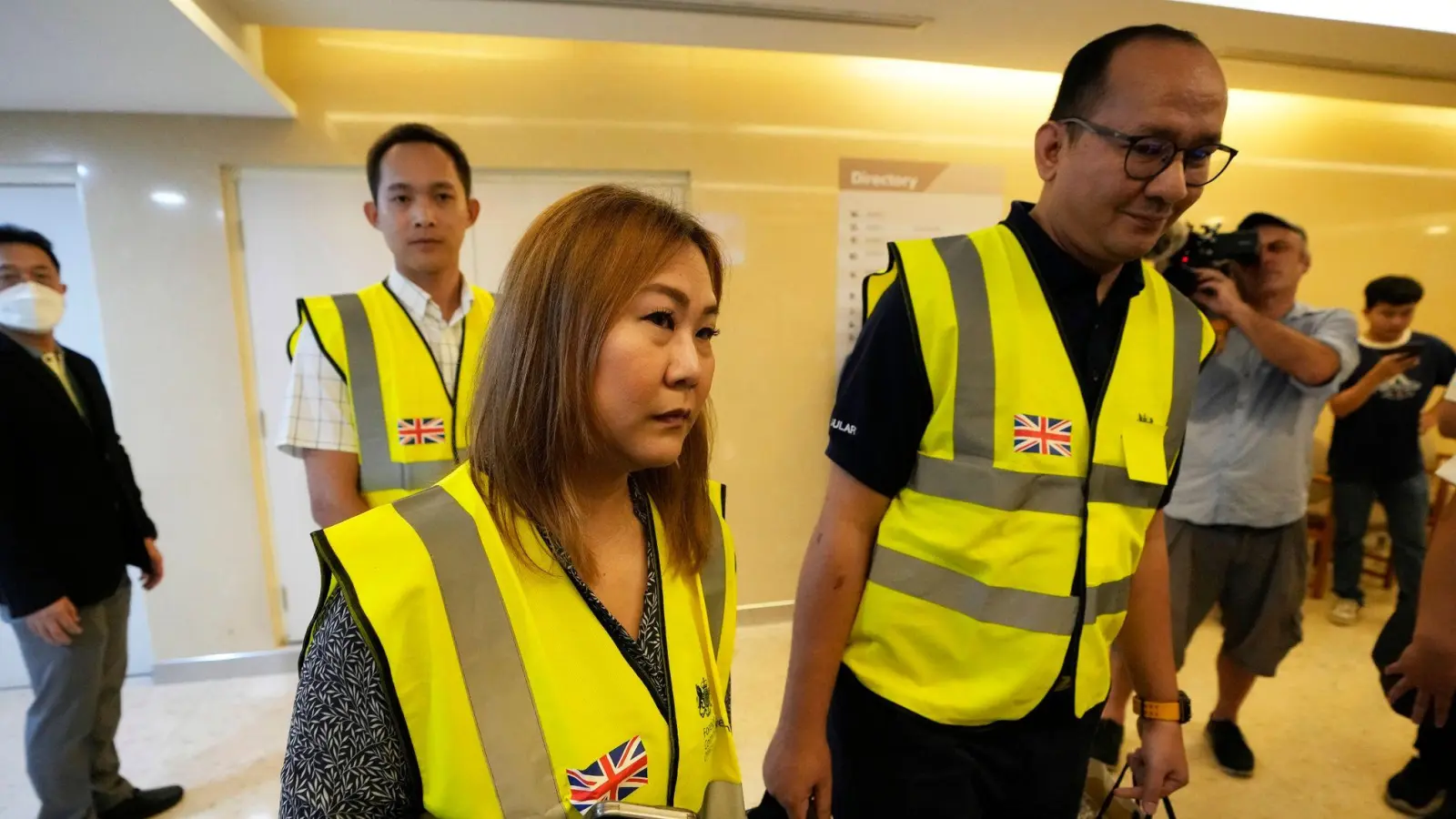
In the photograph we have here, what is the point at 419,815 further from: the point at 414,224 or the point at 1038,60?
the point at 1038,60

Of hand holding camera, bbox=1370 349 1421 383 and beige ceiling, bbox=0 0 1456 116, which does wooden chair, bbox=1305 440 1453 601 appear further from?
beige ceiling, bbox=0 0 1456 116

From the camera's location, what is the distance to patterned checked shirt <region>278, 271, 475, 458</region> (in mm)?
1388

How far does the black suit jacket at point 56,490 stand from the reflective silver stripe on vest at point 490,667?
5.83 feet

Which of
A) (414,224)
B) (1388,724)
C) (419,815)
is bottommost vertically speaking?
(1388,724)

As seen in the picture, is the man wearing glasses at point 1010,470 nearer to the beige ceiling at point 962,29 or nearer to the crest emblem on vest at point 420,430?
the crest emblem on vest at point 420,430

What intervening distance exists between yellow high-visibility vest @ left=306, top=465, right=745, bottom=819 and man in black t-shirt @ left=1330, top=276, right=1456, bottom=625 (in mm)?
3551

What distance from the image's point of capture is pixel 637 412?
25.8 inches

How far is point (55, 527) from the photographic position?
5.65ft

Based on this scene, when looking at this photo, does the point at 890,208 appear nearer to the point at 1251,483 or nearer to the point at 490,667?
the point at 1251,483

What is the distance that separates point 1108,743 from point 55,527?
3072mm

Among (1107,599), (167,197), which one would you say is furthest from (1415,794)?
(167,197)

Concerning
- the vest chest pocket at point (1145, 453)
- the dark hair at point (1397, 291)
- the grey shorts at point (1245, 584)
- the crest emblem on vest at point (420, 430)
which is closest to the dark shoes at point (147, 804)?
the crest emblem on vest at point (420, 430)

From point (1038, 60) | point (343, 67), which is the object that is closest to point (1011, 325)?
point (1038, 60)

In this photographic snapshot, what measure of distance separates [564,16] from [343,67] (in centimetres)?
93
